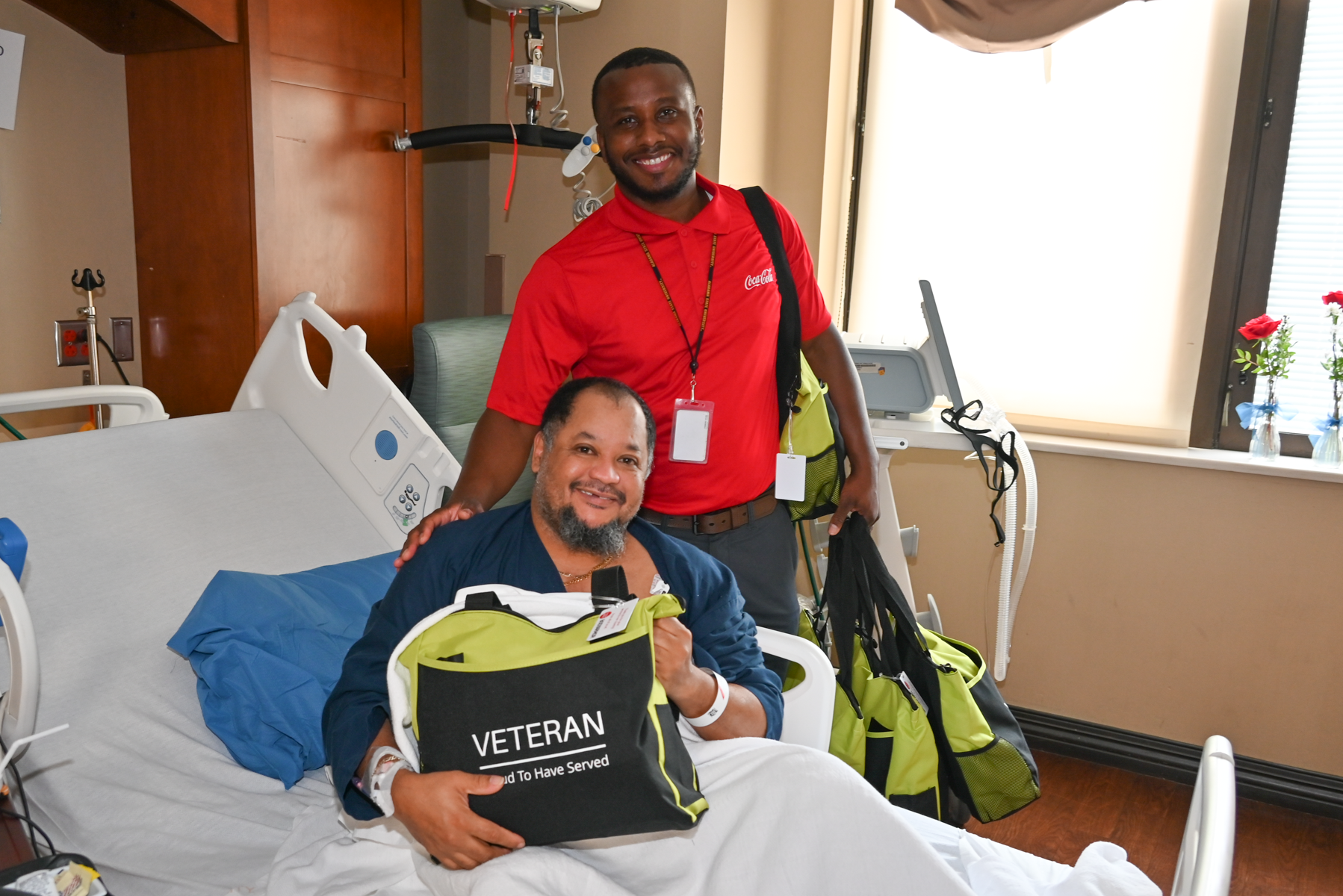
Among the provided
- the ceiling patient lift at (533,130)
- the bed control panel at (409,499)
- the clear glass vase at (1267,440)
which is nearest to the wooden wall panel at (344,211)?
the ceiling patient lift at (533,130)

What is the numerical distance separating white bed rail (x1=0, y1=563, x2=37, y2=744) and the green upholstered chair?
4.23 ft

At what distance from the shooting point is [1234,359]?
2.81m

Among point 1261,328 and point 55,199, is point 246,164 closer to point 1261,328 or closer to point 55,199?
point 55,199

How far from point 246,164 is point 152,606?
3.78 ft

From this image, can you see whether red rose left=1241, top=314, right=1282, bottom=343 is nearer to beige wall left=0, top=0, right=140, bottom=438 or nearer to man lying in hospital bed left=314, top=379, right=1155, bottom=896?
man lying in hospital bed left=314, top=379, right=1155, bottom=896

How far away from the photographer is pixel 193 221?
2.54 metres

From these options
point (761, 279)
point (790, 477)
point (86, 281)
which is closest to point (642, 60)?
point (761, 279)

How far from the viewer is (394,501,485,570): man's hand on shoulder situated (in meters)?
1.46

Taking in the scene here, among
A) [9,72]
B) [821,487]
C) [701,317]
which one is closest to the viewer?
[701,317]

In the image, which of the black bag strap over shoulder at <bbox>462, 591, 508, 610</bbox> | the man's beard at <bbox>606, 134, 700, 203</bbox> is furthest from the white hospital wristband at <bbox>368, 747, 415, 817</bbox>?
the man's beard at <bbox>606, 134, 700, 203</bbox>

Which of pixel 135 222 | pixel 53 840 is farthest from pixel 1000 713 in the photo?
pixel 135 222

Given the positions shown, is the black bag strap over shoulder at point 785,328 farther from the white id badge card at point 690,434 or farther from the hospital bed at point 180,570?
the hospital bed at point 180,570

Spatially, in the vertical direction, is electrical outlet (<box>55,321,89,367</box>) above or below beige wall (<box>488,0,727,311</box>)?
below

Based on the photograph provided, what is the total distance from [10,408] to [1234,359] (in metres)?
2.97
